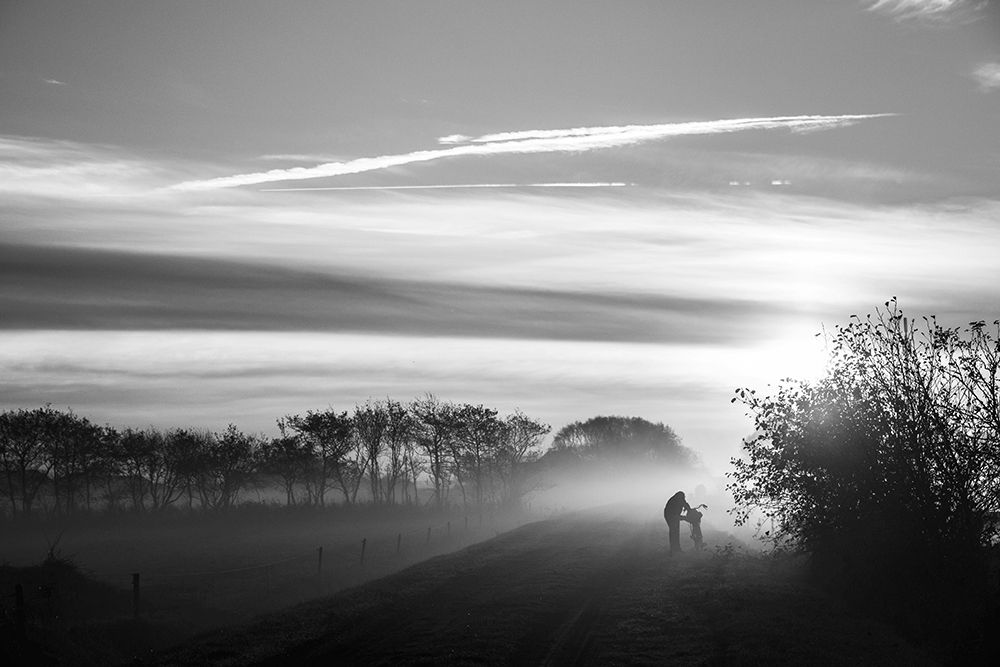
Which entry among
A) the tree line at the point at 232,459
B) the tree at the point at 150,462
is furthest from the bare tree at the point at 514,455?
the tree at the point at 150,462

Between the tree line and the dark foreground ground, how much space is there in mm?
71799

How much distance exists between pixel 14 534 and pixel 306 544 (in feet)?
129

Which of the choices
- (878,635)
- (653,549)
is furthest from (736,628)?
(653,549)

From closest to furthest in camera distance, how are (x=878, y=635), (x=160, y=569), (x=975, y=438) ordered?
(x=878, y=635)
(x=975, y=438)
(x=160, y=569)

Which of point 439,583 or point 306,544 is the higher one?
point 439,583

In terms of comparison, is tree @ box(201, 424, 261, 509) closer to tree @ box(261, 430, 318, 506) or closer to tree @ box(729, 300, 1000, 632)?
tree @ box(261, 430, 318, 506)

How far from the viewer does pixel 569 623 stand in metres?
21.6

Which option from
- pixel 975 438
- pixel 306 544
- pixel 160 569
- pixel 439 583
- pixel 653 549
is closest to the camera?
pixel 975 438

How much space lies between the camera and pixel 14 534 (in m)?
86.2

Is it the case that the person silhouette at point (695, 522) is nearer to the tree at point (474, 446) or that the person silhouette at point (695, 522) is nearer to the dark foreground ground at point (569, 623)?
the dark foreground ground at point (569, 623)

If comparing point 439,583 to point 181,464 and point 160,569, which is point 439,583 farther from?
point 181,464

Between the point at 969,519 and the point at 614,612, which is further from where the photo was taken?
the point at 969,519

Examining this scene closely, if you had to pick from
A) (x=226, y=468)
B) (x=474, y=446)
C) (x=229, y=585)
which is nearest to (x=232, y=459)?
(x=226, y=468)

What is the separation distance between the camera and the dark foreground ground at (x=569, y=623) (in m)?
18.4
